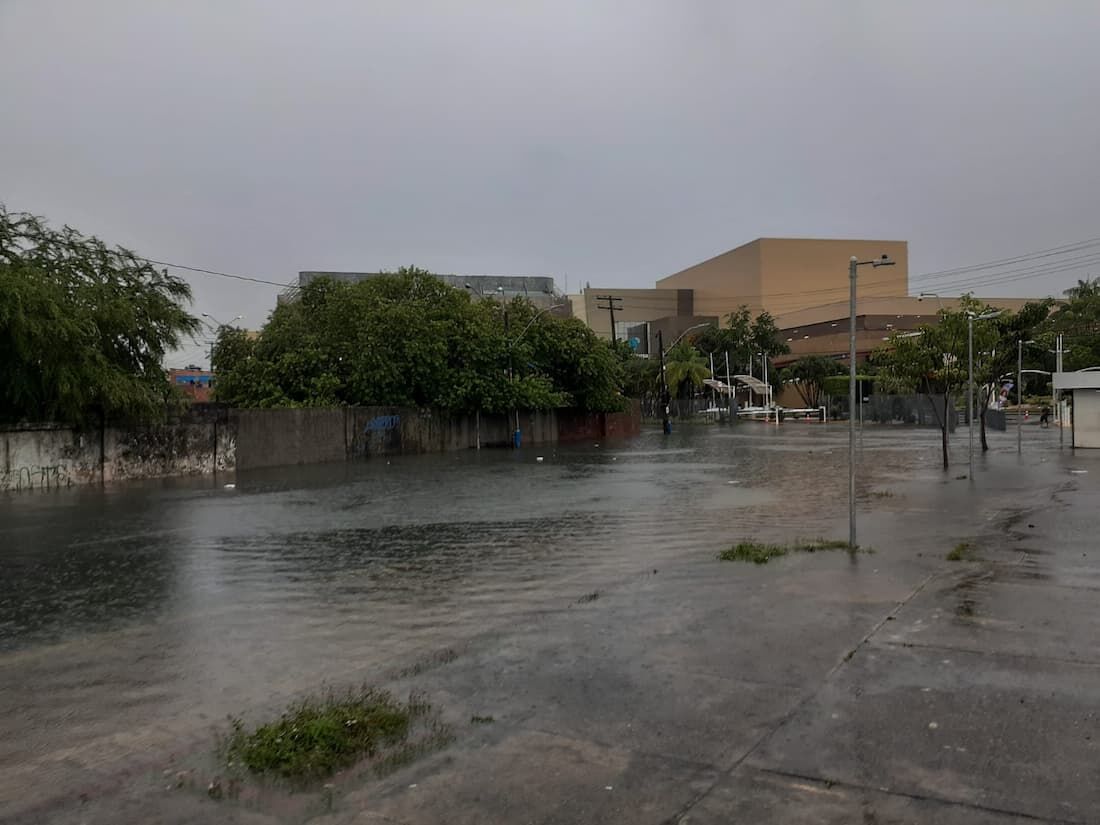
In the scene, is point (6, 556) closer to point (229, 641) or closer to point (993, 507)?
point (229, 641)

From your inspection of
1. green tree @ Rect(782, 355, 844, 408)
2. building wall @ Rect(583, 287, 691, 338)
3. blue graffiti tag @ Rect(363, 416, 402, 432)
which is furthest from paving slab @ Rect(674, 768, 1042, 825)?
Answer: building wall @ Rect(583, 287, 691, 338)

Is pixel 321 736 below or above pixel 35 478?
below

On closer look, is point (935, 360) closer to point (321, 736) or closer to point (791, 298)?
point (321, 736)

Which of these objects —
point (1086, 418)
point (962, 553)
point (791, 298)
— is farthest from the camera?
point (791, 298)

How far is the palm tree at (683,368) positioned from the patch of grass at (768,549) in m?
65.5

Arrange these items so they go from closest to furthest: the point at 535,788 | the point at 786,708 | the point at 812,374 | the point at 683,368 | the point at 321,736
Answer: the point at 535,788, the point at 321,736, the point at 786,708, the point at 683,368, the point at 812,374

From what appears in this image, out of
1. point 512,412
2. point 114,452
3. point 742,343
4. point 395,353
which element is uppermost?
point 742,343

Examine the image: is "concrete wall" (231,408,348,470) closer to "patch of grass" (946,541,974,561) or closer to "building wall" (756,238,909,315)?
"patch of grass" (946,541,974,561)

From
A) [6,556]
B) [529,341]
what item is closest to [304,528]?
[6,556]

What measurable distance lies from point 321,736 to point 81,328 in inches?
786

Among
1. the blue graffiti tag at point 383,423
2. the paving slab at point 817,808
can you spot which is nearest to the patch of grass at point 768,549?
the paving slab at point 817,808

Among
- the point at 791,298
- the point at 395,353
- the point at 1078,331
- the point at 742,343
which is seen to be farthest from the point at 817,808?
the point at 791,298

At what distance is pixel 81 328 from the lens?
21.5 m

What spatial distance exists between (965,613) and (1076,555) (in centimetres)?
354
